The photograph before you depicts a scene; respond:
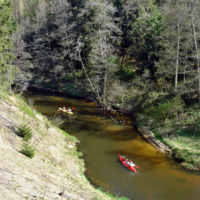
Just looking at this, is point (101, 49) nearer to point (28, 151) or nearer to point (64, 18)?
point (64, 18)

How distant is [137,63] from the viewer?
96.9 feet

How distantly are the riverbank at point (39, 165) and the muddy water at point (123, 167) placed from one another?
1.33 metres

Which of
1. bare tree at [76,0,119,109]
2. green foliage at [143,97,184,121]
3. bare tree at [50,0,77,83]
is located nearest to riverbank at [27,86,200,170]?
green foliage at [143,97,184,121]

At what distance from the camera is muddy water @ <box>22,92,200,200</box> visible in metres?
10.9

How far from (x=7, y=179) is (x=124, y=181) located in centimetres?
715

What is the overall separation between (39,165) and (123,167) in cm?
595

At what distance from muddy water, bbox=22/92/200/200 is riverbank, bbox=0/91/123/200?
4.35ft

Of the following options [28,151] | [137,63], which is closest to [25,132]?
[28,151]

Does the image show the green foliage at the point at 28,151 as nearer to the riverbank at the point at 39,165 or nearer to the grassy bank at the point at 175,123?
the riverbank at the point at 39,165

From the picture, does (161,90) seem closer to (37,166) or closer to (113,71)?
(113,71)

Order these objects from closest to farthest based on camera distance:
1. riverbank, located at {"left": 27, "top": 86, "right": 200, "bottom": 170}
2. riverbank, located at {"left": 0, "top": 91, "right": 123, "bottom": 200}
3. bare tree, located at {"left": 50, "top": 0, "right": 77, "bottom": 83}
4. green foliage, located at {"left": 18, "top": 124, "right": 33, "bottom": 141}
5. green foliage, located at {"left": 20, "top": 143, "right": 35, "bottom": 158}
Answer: riverbank, located at {"left": 0, "top": 91, "right": 123, "bottom": 200}, green foliage, located at {"left": 20, "top": 143, "right": 35, "bottom": 158}, green foliage, located at {"left": 18, "top": 124, "right": 33, "bottom": 141}, riverbank, located at {"left": 27, "top": 86, "right": 200, "bottom": 170}, bare tree, located at {"left": 50, "top": 0, "right": 77, "bottom": 83}

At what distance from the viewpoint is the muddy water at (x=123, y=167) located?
10.9 metres

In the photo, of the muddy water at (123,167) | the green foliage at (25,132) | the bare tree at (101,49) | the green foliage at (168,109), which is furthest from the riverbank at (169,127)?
the green foliage at (25,132)

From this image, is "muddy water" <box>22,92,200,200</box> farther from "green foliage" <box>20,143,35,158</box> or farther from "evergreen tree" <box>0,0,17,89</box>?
"evergreen tree" <box>0,0,17,89</box>
